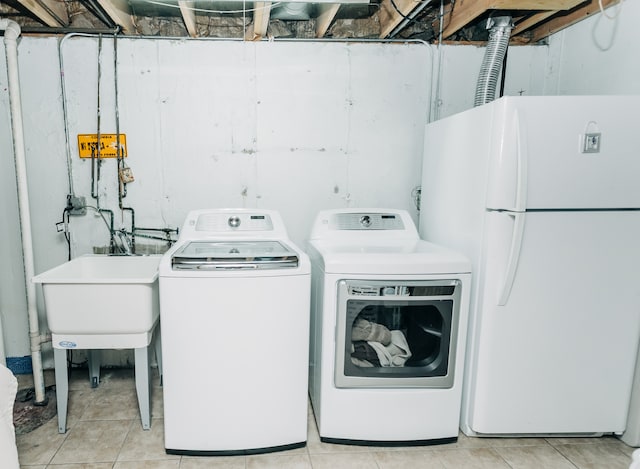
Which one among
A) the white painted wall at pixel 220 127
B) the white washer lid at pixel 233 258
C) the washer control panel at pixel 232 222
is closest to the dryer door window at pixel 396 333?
the white washer lid at pixel 233 258

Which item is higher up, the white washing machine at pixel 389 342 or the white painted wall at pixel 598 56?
the white painted wall at pixel 598 56

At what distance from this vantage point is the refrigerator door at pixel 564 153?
174 cm

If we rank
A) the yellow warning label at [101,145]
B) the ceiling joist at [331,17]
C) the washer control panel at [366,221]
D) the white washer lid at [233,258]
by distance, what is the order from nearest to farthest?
the white washer lid at [233,258] < the ceiling joist at [331,17] < the washer control panel at [366,221] < the yellow warning label at [101,145]

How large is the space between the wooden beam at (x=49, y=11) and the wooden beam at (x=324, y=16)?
1545 mm

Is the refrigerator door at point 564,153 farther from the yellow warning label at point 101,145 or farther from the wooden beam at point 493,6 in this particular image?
the yellow warning label at point 101,145

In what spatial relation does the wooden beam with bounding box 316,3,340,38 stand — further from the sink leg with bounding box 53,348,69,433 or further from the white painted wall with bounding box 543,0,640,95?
the sink leg with bounding box 53,348,69,433

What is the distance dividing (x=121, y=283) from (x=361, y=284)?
1.13 metres

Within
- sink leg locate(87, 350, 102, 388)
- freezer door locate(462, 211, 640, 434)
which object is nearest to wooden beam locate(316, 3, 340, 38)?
freezer door locate(462, 211, 640, 434)

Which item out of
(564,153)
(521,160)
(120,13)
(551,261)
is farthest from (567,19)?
(120,13)

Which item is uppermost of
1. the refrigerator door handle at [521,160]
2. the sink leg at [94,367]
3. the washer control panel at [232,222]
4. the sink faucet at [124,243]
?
the refrigerator door handle at [521,160]

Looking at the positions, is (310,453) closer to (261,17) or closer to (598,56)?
(261,17)

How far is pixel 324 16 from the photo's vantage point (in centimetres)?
240

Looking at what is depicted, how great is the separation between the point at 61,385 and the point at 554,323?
2.43 m

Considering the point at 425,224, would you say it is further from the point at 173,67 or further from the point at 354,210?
the point at 173,67
